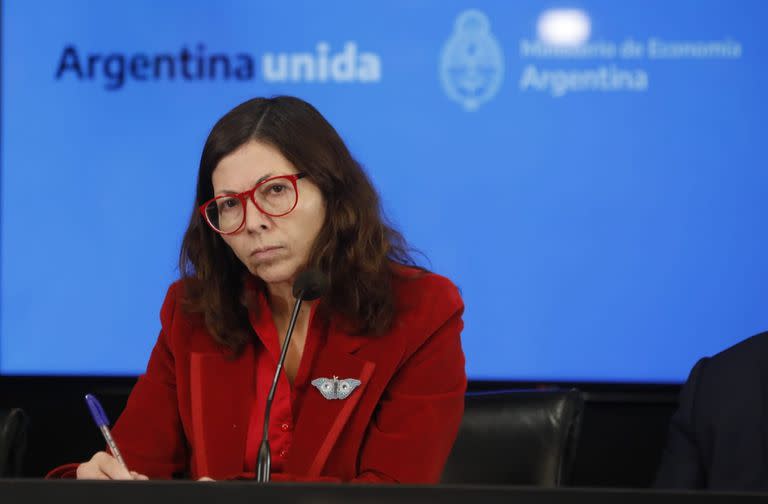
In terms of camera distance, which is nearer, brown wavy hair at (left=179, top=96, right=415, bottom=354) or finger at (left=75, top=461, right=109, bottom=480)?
finger at (left=75, top=461, right=109, bottom=480)

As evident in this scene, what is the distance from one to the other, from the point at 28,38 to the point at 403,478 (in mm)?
1942

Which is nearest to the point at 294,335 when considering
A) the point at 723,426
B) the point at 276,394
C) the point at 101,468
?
the point at 276,394

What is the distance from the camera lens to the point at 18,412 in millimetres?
1998

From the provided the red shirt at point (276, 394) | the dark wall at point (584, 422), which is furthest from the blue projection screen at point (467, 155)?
the red shirt at point (276, 394)

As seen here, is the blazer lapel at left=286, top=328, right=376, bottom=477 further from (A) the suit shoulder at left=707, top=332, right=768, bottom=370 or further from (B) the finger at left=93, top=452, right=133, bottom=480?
(A) the suit shoulder at left=707, top=332, right=768, bottom=370

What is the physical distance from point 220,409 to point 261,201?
380 millimetres

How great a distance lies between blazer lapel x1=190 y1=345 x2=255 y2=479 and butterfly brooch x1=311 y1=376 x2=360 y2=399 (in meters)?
0.14

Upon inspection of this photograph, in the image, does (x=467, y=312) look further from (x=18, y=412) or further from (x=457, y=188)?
(x=18, y=412)

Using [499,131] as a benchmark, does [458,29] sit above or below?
above

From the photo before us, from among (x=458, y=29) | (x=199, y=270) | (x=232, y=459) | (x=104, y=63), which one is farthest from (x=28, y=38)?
(x=232, y=459)

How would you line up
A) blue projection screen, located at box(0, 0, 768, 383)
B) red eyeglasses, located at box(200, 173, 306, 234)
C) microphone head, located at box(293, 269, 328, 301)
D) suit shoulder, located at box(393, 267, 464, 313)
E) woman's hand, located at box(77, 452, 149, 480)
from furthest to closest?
blue projection screen, located at box(0, 0, 768, 383) < suit shoulder, located at box(393, 267, 464, 313) < red eyeglasses, located at box(200, 173, 306, 234) < woman's hand, located at box(77, 452, 149, 480) < microphone head, located at box(293, 269, 328, 301)

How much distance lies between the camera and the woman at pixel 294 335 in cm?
169

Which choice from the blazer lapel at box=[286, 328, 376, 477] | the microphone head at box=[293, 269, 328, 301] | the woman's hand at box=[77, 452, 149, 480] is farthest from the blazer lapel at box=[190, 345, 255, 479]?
the microphone head at box=[293, 269, 328, 301]

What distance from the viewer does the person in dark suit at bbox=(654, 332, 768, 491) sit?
5.57 ft
